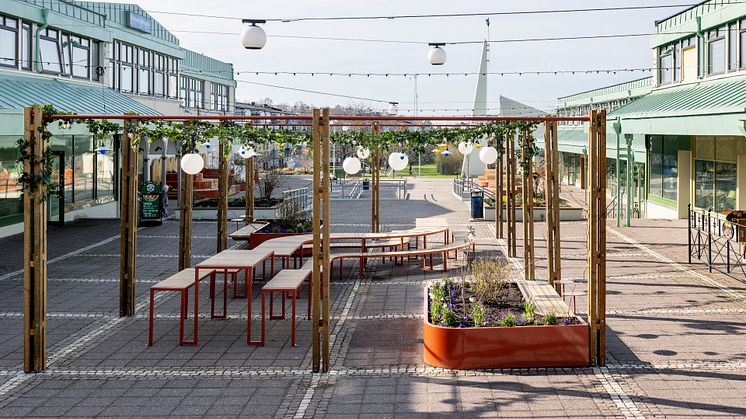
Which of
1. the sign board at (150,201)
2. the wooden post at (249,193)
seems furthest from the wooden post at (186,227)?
the sign board at (150,201)

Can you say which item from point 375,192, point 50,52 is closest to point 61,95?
point 50,52

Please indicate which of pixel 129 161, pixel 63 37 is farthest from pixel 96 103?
pixel 129 161

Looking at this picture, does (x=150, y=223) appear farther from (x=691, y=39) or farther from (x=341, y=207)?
(x=691, y=39)

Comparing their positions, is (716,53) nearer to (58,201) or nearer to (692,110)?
(692,110)

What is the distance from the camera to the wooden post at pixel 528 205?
14.8m

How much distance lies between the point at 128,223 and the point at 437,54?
306 inches

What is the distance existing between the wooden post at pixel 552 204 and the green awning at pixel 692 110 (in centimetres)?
549

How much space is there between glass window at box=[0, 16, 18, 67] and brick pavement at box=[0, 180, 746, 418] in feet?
33.6

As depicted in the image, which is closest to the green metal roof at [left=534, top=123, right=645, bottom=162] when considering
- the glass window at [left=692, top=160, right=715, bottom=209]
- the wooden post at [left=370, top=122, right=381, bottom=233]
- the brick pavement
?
the glass window at [left=692, top=160, right=715, bottom=209]

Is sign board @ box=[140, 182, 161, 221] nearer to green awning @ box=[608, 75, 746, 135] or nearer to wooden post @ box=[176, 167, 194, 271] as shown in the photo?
wooden post @ box=[176, 167, 194, 271]

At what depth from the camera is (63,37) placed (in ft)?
88.3

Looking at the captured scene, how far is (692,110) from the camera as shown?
20203mm

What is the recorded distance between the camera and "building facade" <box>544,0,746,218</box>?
2034 centimetres

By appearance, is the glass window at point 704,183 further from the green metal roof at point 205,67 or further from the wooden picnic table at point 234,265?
the green metal roof at point 205,67
